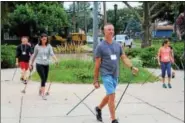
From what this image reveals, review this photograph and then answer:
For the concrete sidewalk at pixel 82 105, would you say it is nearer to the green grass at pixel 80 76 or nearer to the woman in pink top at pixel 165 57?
the woman in pink top at pixel 165 57

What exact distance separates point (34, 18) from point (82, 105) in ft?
115

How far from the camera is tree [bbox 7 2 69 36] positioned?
4434 centimetres

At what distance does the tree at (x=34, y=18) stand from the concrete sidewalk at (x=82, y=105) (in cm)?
3083

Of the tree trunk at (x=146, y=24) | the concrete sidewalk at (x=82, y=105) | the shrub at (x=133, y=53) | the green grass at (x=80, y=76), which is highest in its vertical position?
the tree trunk at (x=146, y=24)

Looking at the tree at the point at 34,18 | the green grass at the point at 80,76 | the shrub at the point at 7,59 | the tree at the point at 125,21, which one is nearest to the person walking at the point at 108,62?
the green grass at the point at 80,76

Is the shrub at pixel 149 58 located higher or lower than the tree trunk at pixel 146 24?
lower

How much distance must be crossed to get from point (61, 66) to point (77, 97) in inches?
291

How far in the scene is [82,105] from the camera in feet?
32.9

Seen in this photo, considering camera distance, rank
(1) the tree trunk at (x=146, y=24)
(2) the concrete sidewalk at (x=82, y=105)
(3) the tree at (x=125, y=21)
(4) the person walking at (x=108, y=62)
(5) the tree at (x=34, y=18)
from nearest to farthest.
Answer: (4) the person walking at (x=108, y=62) → (2) the concrete sidewalk at (x=82, y=105) → (1) the tree trunk at (x=146, y=24) → (5) the tree at (x=34, y=18) → (3) the tree at (x=125, y=21)

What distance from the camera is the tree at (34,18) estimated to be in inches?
1746

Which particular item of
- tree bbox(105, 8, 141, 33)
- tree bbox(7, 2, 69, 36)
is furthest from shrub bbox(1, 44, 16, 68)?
tree bbox(105, 8, 141, 33)

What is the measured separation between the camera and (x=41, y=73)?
11.1 meters

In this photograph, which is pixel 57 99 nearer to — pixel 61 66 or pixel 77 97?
pixel 77 97

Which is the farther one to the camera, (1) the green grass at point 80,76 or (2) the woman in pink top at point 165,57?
(1) the green grass at point 80,76
